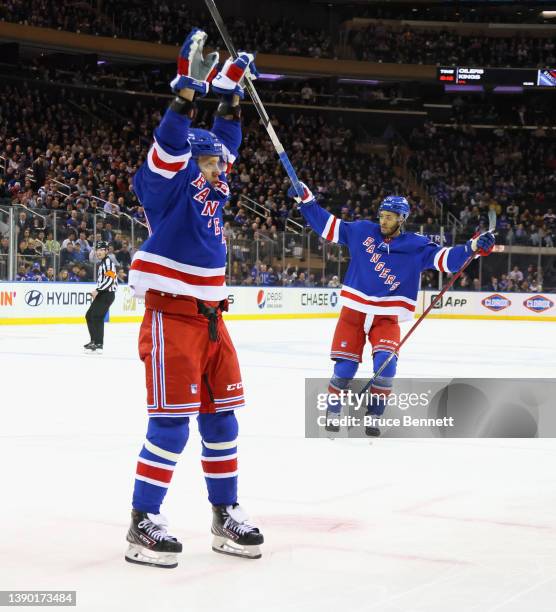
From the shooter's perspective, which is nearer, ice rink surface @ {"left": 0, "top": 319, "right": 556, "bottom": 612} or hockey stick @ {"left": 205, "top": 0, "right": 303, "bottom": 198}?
ice rink surface @ {"left": 0, "top": 319, "right": 556, "bottom": 612}

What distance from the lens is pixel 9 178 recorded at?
72.0 ft

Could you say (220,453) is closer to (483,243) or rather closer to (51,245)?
(483,243)

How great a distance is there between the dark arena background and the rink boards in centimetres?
6

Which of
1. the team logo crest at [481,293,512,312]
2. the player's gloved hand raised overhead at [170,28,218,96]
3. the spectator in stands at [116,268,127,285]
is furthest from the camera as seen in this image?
the team logo crest at [481,293,512,312]

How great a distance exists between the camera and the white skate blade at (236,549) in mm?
3525

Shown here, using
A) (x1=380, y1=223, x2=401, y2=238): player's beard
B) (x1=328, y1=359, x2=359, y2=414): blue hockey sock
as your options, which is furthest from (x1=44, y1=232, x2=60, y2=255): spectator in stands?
(x1=380, y1=223, x2=401, y2=238): player's beard

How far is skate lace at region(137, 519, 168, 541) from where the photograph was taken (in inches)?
135

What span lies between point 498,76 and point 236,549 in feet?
111

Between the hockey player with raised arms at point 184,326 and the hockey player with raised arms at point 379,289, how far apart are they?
2941 mm

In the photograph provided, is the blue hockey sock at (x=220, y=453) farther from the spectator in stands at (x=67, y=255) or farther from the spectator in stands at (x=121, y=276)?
the spectator in stands at (x=121, y=276)

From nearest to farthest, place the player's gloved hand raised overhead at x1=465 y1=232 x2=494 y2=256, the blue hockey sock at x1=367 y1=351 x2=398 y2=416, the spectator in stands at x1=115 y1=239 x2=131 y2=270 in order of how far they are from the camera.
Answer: the player's gloved hand raised overhead at x1=465 y1=232 x2=494 y2=256
the blue hockey sock at x1=367 y1=351 x2=398 y2=416
the spectator in stands at x1=115 y1=239 x2=131 y2=270

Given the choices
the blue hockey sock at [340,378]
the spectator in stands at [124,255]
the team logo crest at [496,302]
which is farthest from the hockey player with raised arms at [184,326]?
the team logo crest at [496,302]

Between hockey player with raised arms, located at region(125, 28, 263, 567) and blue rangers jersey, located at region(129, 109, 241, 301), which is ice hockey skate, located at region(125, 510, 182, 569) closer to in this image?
hockey player with raised arms, located at region(125, 28, 263, 567)

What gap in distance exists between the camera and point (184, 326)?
3.56 meters
